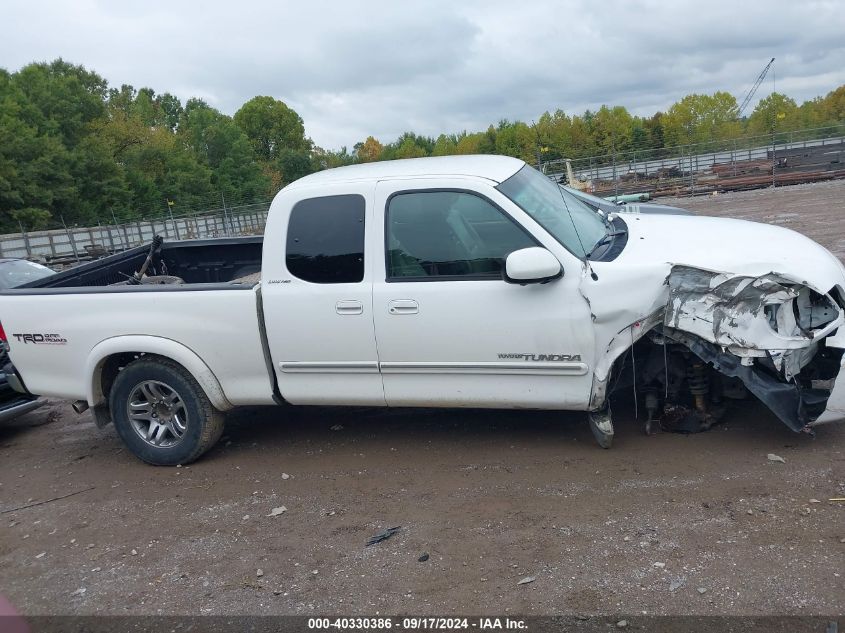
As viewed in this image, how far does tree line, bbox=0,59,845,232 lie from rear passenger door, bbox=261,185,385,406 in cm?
3747

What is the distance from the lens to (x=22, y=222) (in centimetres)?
4841

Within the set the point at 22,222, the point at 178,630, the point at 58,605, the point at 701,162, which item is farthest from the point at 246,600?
the point at 22,222

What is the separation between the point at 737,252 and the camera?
13.7 feet

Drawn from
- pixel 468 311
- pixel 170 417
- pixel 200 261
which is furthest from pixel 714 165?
pixel 170 417

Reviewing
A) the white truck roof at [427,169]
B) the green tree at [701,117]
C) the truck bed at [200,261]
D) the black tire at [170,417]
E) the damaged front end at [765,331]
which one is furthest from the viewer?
the green tree at [701,117]

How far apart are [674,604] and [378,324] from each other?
2.36 metres

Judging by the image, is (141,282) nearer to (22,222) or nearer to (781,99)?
(22,222)

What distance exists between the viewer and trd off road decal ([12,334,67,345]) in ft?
17.5

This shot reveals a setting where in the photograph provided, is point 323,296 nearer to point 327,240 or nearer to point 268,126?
point 327,240

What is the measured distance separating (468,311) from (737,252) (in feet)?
5.31

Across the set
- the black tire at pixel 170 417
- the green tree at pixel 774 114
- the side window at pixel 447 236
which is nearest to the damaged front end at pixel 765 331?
the side window at pixel 447 236

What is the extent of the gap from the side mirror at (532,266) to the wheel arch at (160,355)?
7.60 feet

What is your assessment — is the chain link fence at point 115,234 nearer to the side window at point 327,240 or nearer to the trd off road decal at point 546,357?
the side window at point 327,240

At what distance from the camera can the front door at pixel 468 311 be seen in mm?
4324
